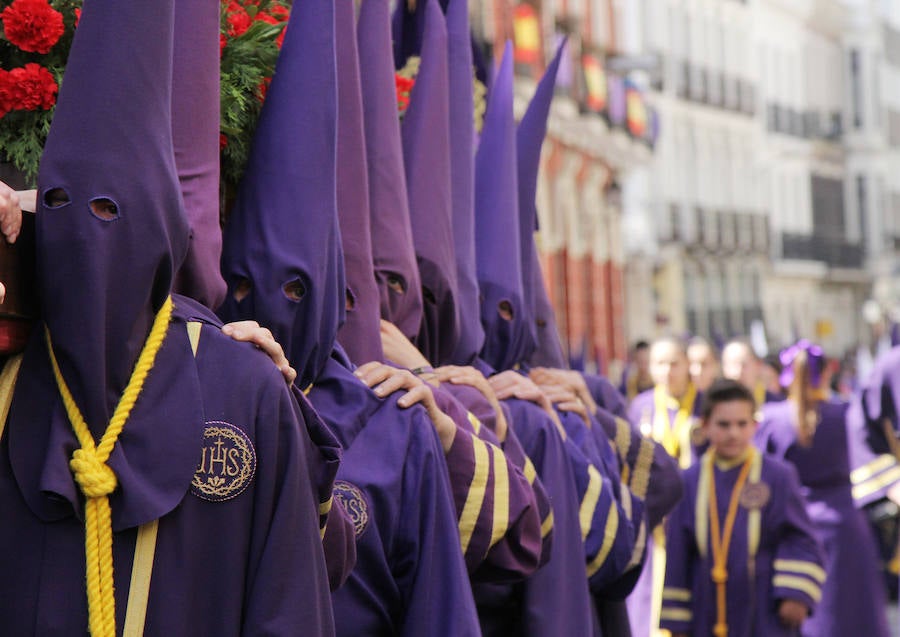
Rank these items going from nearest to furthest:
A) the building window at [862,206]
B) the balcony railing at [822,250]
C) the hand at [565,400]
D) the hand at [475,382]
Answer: the hand at [475,382] < the hand at [565,400] < the balcony railing at [822,250] < the building window at [862,206]

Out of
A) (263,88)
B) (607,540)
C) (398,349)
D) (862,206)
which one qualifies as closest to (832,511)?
(607,540)

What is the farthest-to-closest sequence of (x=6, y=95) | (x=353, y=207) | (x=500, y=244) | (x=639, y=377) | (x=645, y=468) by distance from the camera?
(x=639, y=377) → (x=645, y=468) → (x=500, y=244) → (x=353, y=207) → (x=6, y=95)

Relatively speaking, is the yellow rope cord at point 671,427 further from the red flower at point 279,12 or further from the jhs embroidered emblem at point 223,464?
the jhs embroidered emblem at point 223,464

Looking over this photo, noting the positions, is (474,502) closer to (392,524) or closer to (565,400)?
(392,524)

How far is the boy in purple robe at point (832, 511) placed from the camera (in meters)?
10.2

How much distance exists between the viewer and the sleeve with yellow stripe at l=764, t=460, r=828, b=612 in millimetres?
7793

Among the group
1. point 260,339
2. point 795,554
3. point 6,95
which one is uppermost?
point 6,95

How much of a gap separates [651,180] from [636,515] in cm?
3392

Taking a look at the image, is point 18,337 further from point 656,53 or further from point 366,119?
point 656,53

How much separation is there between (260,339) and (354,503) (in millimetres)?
980

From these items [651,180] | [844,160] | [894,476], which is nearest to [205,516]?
[894,476]

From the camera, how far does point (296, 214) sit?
3754 millimetres

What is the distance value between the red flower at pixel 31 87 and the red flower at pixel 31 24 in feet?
0.14

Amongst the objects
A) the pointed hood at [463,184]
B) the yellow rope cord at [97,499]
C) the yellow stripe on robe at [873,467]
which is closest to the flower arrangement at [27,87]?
the yellow rope cord at [97,499]
